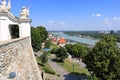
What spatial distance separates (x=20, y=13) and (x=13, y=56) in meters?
6.34

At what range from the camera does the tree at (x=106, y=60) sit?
21.2 m

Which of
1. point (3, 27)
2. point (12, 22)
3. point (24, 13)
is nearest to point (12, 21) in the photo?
point (12, 22)

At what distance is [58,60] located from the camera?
44656 millimetres

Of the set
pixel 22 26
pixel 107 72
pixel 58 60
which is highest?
pixel 22 26

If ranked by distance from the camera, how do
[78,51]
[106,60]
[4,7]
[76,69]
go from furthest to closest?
[78,51]
[76,69]
[106,60]
[4,7]

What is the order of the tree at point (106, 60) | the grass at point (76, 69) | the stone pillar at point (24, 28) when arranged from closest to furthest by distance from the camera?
1. the stone pillar at point (24, 28)
2. the tree at point (106, 60)
3. the grass at point (76, 69)

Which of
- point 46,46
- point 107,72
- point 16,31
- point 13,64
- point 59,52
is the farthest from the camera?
point 46,46

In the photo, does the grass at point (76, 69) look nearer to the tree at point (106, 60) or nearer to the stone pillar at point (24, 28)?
the tree at point (106, 60)

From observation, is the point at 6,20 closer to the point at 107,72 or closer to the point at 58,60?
the point at 107,72

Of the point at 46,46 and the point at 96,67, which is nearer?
the point at 96,67

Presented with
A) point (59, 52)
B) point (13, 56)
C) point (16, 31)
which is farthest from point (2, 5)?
point (59, 52)

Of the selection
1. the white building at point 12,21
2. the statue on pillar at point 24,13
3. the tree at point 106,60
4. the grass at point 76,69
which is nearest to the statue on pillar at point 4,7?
the white building at point 12,21

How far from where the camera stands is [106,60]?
21766 mm

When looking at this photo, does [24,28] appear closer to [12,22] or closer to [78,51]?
[12,22]
